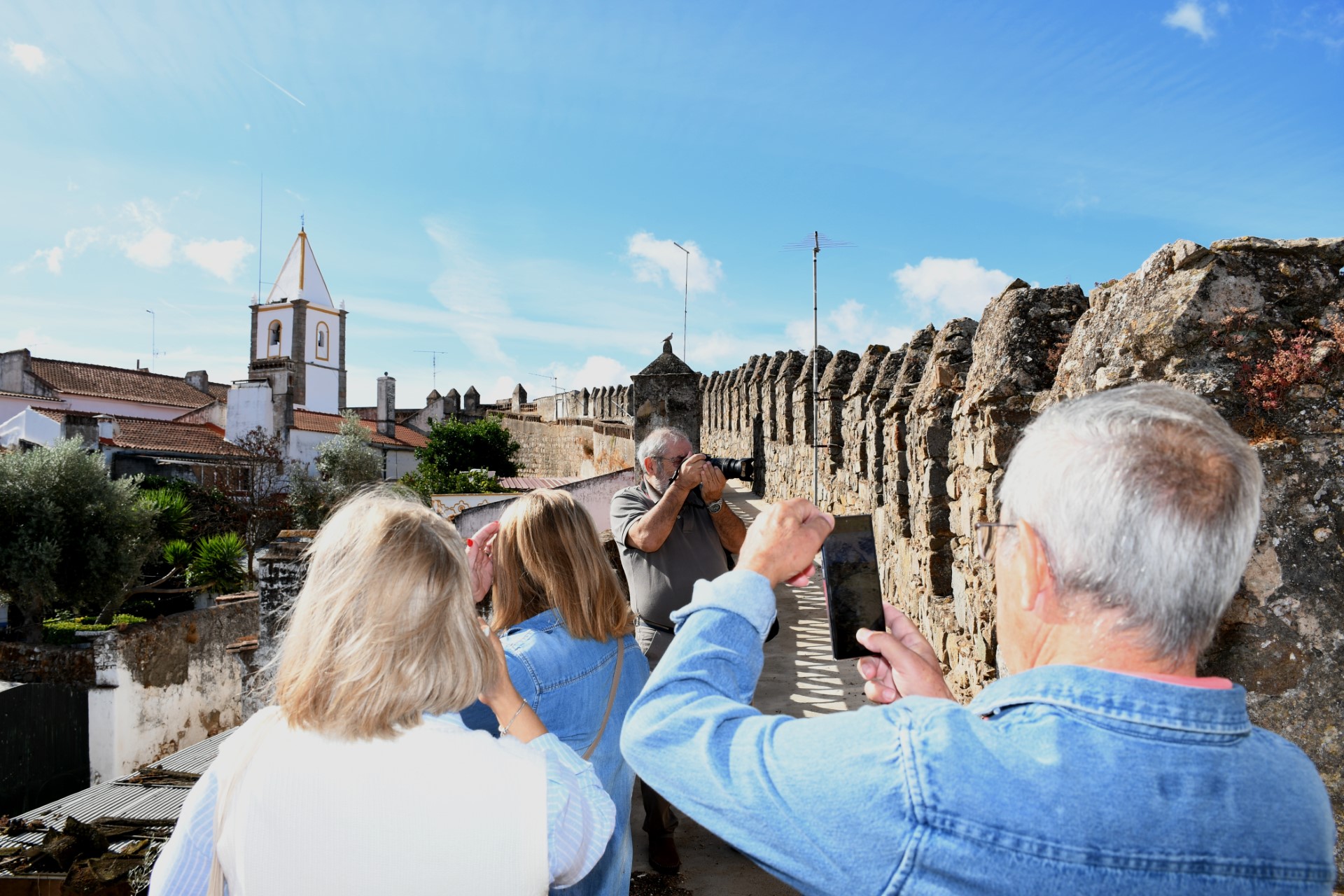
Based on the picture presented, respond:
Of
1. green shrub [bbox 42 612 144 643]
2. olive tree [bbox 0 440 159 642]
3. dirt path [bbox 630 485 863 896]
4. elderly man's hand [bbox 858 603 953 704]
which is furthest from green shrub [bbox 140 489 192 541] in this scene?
elderly man's hand [bbox 858 603 953 704]

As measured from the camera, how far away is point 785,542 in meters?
1.18

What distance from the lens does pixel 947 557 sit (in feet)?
12.4

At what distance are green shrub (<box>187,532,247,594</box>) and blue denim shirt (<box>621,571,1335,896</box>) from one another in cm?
2013

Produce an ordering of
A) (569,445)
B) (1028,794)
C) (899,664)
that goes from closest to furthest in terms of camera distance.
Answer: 1. (1028,794)
2. (899,664)
3. (569,445)

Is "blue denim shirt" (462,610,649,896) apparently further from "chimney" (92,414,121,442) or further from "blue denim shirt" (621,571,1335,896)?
"chimney" (92,414,121,442)

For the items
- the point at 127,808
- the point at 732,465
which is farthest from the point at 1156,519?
the point at 127,808

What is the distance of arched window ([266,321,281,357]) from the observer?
5141cm

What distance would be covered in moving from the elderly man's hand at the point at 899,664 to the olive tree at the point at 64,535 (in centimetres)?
1974

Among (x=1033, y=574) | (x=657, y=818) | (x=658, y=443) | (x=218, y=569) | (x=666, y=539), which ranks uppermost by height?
(x=658, y=443)

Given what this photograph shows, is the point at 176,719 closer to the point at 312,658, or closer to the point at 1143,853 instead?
the point at 312,658

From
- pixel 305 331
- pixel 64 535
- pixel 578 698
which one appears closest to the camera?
pixel 578 698

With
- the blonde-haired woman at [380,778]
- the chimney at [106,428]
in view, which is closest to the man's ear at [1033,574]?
the blonde-haired woman at [380,778]

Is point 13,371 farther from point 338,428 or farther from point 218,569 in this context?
point 218,569

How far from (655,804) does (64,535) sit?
60.8 feet
